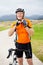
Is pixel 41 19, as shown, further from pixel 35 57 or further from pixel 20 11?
pixel 20 11

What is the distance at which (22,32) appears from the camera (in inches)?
84.4

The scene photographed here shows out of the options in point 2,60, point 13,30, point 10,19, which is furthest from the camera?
point 2,60

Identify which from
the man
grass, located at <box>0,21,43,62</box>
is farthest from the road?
the man

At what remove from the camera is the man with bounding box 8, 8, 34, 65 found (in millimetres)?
2047

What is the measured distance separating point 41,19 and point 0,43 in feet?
1.85

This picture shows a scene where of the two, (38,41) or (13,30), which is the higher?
(13,30)

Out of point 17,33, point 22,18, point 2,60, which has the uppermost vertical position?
point 22,18

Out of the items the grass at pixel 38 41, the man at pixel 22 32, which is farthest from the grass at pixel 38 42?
the man at pixel 22 32

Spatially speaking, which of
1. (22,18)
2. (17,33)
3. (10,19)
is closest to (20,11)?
(22,18)

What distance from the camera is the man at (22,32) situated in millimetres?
2047

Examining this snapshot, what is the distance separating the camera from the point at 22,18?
2072 millimetres

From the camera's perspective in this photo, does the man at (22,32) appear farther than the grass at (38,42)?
No

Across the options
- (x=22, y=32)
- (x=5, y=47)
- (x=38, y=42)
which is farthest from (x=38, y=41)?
(x=22, y=32)

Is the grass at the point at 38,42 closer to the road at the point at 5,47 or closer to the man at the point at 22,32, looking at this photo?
the road at the point at 5,47
